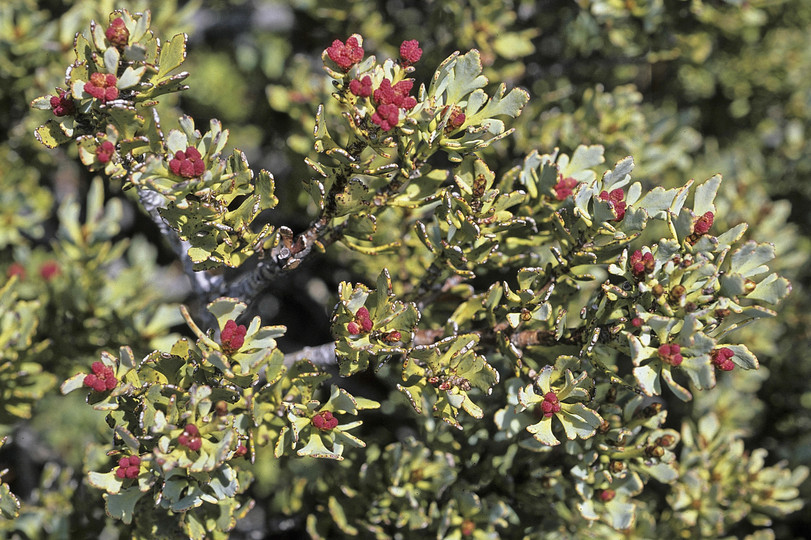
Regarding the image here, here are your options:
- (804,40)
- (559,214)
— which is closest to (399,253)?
(559,214)

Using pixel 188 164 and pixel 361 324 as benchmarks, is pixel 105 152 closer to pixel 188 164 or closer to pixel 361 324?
pixel 188 164

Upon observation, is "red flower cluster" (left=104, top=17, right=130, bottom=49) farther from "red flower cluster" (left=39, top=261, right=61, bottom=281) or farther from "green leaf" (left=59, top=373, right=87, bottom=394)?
"red flower cluster" (left=39, top=261, right=61, bottom=281)

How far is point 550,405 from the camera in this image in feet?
5.57

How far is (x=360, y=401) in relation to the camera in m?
1.79

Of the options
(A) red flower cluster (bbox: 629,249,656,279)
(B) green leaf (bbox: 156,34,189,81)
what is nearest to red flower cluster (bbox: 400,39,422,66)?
(B) green leaf (bbox: 156,34,189,81)

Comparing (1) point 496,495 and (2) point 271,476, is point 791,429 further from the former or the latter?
(2) point 271,476

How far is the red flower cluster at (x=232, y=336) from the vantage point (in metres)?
1.61

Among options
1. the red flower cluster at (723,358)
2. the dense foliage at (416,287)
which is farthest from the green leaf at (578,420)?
the red flower cluster at (723,358)

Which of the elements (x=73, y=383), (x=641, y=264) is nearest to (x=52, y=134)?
(x=73, y=383)

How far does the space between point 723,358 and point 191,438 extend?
4.28 ft

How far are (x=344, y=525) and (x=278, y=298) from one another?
5.96ft

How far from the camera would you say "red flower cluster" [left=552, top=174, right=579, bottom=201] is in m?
1.97

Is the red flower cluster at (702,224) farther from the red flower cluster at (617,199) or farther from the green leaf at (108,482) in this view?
the green leaf at (108,482)

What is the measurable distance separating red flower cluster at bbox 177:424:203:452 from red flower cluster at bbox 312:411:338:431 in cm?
29
